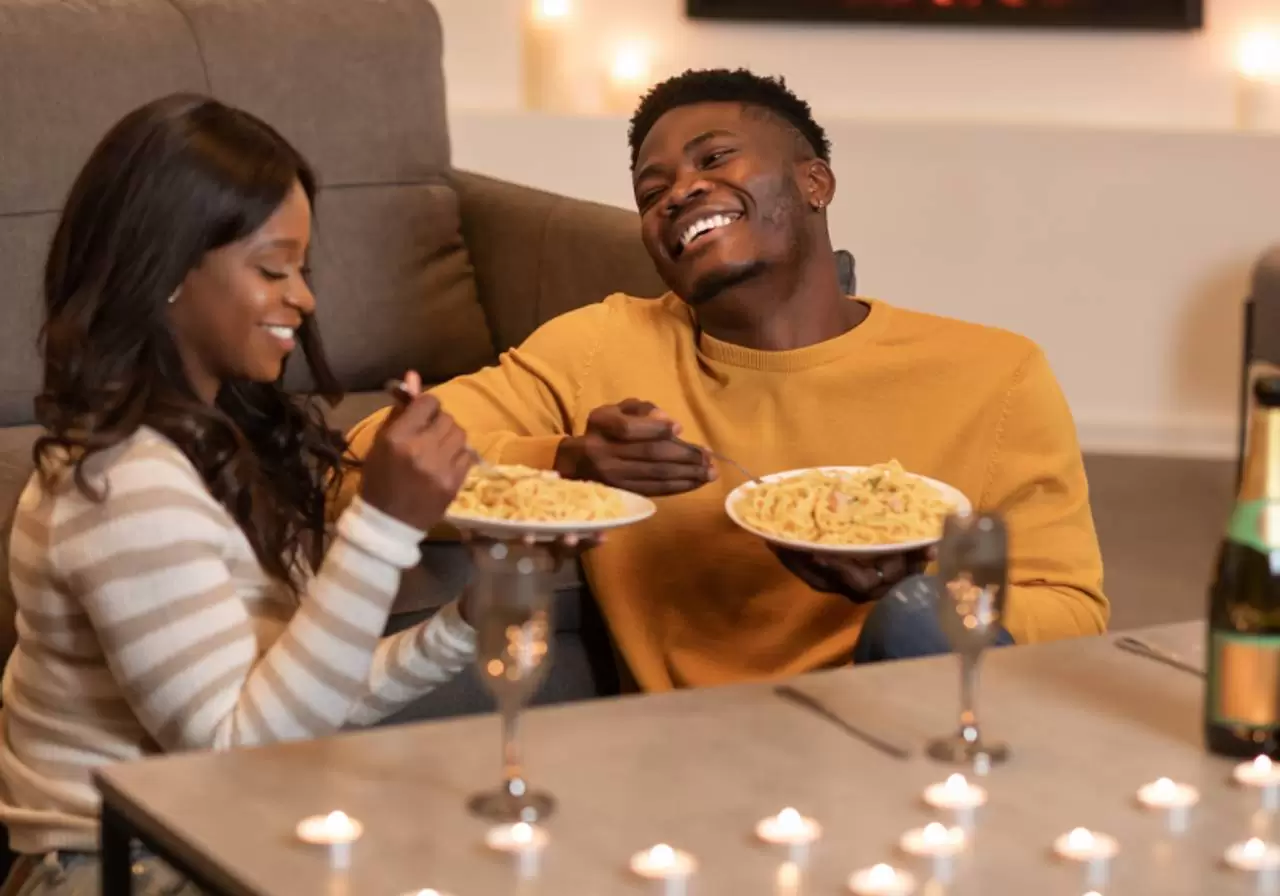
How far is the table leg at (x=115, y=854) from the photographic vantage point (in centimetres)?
126

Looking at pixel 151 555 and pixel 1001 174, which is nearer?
pixel 151 555

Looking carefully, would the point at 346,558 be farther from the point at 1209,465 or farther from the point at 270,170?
the point at 1209,465

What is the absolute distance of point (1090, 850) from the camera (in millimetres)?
1155

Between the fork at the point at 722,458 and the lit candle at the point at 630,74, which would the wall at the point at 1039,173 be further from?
the fork at the point at 722,458

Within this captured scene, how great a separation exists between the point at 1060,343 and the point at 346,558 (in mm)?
3352

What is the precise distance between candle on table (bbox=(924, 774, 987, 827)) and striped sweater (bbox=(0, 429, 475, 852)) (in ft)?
1.59

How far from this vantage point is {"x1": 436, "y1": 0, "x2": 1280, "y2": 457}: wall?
448 centimetres

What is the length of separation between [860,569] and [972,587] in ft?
1.64

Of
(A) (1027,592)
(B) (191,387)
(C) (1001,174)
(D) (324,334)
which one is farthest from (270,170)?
(C) (1001,174)

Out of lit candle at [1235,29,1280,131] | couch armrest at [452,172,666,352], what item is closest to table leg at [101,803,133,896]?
couch armrest at [452,172,666,352]

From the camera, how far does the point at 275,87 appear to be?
9.89 feet

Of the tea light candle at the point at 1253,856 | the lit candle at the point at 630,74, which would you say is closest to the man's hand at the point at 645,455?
the tea light candle at the point at 1253,856

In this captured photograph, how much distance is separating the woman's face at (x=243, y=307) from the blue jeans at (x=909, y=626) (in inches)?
22.5

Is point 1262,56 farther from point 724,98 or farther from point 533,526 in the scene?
point 533,526
